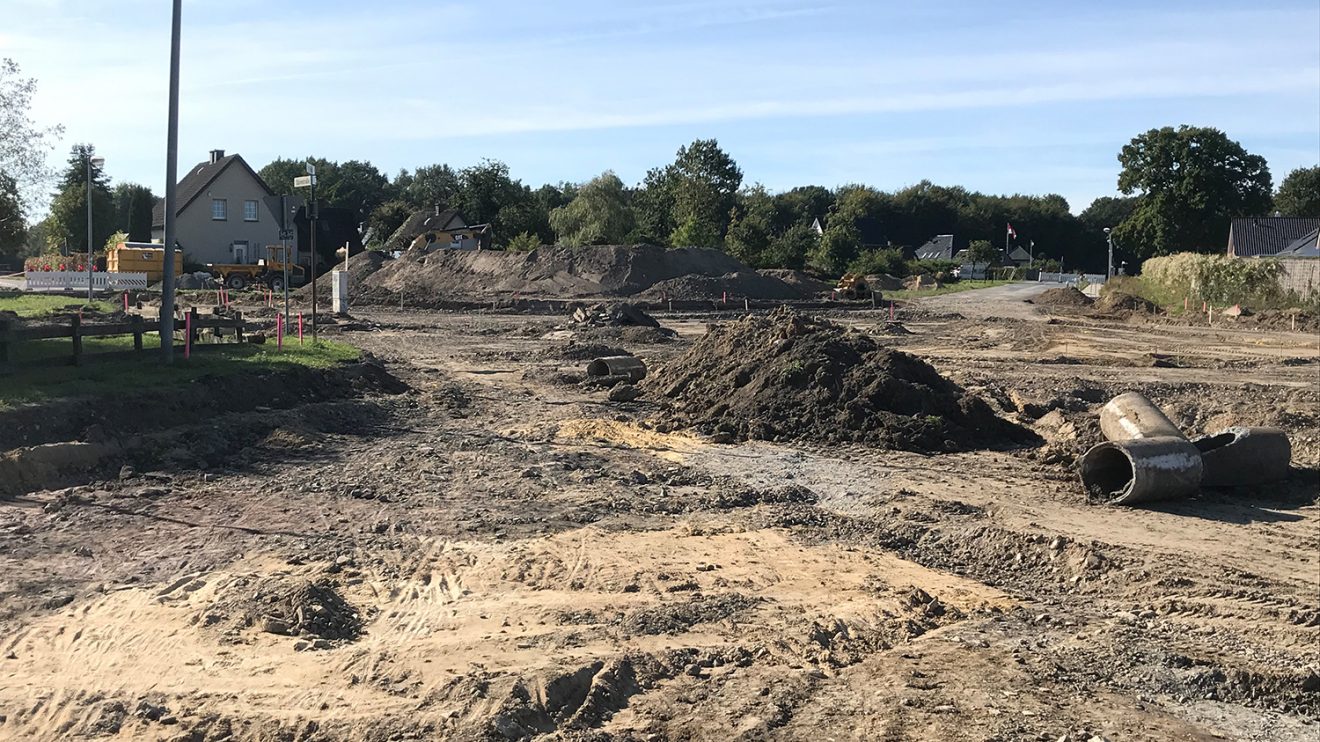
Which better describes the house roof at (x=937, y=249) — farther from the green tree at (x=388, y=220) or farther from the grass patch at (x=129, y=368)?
the grass patch at (x=129, y=368)

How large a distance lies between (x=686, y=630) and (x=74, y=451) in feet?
24.9

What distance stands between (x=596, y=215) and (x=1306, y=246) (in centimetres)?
4592

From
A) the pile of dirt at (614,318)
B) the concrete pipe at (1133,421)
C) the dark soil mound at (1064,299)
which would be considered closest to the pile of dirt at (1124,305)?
the dark soil mound at (1064,299)

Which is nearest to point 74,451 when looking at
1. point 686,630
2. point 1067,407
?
point 686,630

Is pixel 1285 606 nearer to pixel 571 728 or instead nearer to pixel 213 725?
pixel 571 728

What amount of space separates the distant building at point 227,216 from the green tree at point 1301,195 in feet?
303

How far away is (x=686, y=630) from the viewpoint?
7852 millimetres

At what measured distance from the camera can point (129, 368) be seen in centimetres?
1619

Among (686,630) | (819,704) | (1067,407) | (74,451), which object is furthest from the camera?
(1067,407)

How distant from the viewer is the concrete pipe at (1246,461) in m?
12.9

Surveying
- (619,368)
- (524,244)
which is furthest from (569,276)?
(619,368)

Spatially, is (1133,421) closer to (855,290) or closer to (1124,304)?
(1124,304)

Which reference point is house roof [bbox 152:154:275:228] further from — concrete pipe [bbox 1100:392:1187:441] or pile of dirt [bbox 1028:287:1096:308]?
concrete pipe [bbox 1100:392:1187:441]

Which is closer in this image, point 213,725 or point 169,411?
point 213,725
